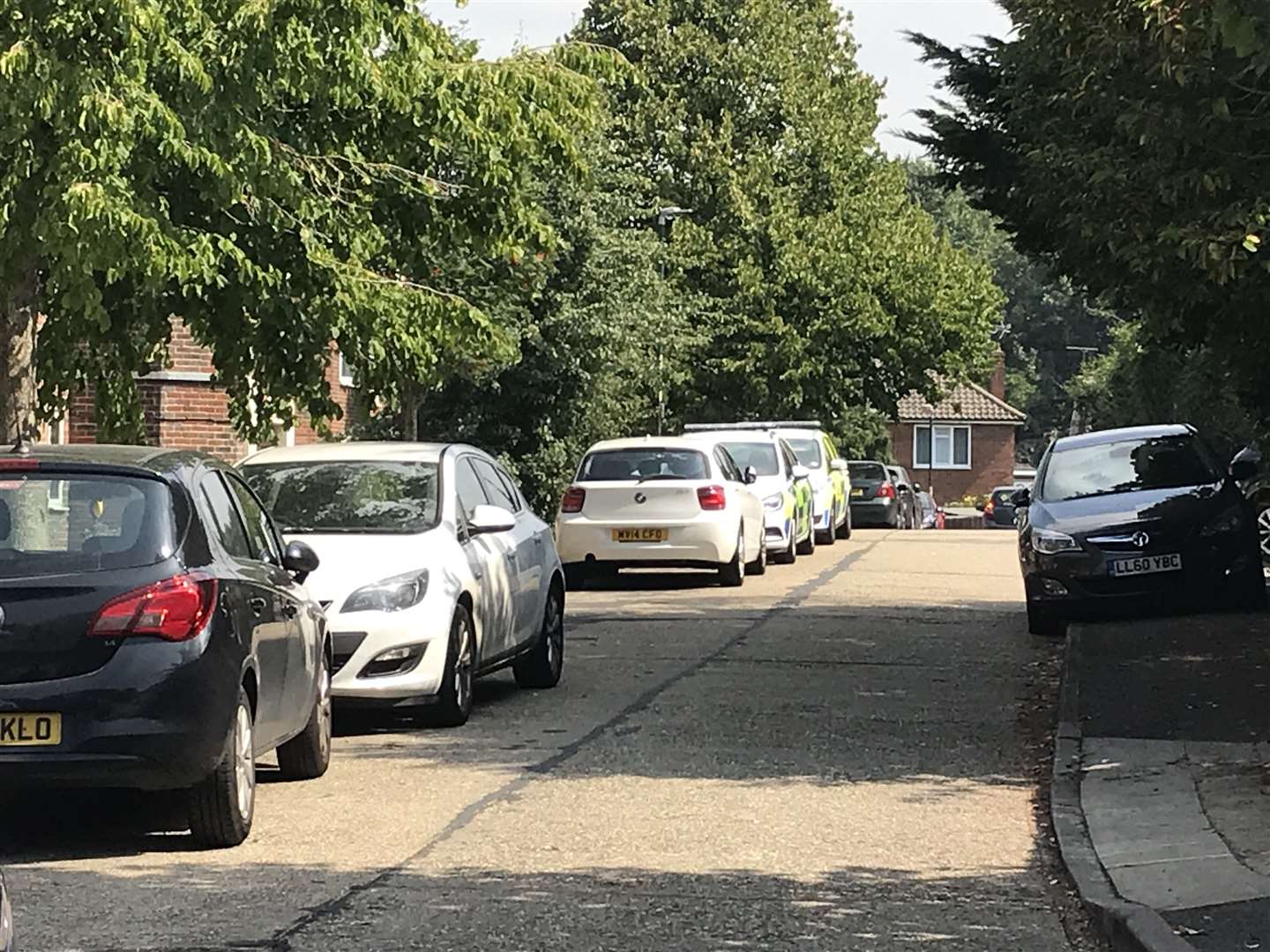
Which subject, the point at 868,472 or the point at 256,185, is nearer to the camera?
the point at 256,185

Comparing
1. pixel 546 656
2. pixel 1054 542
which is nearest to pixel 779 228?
pixel 1054 542

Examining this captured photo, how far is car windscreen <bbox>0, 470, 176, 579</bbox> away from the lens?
8125 millimetres

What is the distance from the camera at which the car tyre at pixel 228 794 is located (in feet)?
27.4

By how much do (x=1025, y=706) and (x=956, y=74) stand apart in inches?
231

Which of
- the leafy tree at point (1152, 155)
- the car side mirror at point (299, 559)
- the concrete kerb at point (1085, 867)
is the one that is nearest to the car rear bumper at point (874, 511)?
the leafy tree at point (1152, 155)

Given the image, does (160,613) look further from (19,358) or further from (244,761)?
(19,358)

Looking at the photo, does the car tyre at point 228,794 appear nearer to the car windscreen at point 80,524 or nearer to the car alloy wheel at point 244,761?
the car alloy wheel at point 244,761

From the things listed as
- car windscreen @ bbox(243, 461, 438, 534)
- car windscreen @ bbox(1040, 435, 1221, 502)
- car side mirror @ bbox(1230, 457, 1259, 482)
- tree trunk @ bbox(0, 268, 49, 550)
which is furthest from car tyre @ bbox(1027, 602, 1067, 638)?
tree trunk @ bbox(0, 268, 49, 550)

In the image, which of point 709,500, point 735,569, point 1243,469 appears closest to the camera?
point 1243,469

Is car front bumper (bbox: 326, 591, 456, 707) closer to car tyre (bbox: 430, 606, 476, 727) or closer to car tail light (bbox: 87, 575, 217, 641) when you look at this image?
car tyre (bbox: 430, 606, 476, 727)

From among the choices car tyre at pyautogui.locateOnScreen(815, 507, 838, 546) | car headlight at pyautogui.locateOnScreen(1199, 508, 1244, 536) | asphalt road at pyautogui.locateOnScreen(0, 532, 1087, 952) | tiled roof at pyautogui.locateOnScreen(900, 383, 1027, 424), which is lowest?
asphalt road at pyautogui.locateOnScreen(0, 532, 1087, 952)

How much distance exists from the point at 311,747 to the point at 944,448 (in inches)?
3422

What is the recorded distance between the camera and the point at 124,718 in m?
7.98

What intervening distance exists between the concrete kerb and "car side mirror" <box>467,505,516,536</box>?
10.7 feet
